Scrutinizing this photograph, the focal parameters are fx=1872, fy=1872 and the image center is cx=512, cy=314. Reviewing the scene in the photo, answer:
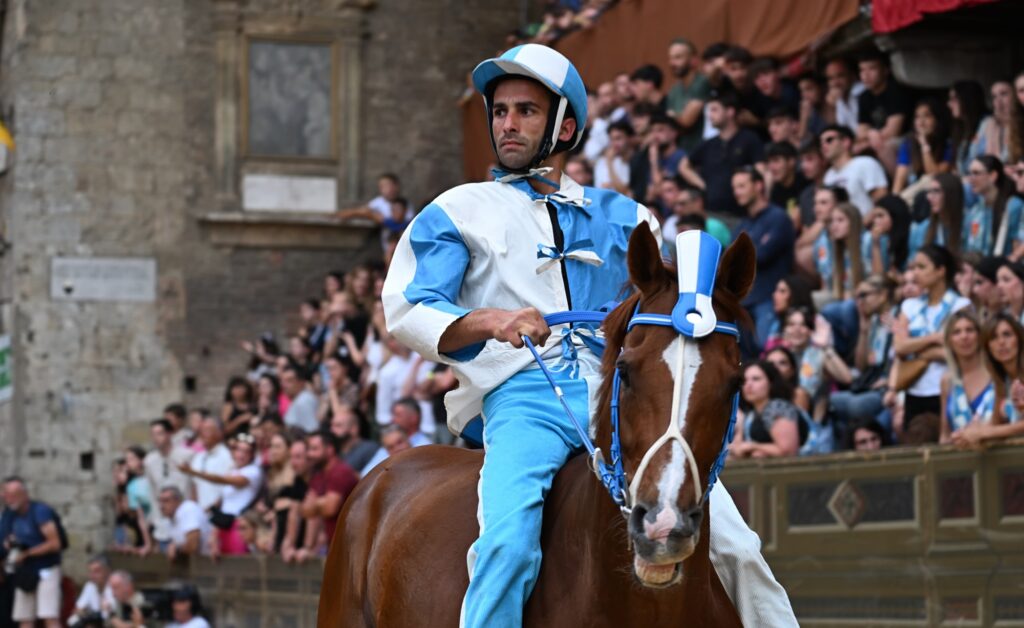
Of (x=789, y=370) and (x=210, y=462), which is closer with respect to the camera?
(x=789, y=370)

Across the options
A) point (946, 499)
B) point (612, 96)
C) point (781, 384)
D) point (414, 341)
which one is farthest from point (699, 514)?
point (612, 96)

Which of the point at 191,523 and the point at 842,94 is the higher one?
the point at 842,94

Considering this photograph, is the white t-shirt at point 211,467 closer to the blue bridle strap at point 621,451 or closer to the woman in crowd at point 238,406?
the woman in crowd at point 238,406

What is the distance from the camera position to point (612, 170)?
16266 mm

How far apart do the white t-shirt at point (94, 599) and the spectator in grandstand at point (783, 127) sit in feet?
28.8

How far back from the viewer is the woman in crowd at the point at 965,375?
31.5 ft

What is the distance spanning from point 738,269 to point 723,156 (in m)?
9.75

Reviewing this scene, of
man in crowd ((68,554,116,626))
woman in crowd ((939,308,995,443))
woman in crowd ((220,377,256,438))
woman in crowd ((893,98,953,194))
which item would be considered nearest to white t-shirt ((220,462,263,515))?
man in crowd ((68,554,116,626))

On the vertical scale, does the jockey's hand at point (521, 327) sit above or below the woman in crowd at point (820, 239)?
below

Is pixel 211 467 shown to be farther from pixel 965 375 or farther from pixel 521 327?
pixel 521 327

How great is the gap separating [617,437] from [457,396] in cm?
124

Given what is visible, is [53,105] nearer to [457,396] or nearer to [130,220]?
[130,220]

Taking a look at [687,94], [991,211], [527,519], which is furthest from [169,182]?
[527,519]

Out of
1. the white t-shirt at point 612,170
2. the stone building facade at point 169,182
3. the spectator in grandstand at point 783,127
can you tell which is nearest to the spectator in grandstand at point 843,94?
the spectator in grandstand at point 783,127
